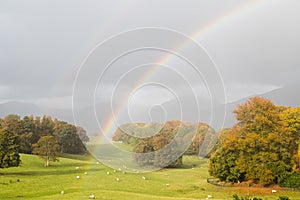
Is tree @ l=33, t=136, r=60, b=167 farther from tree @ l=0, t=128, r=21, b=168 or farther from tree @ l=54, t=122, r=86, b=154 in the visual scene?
tree @ l=54, t=122, r=86, b=154

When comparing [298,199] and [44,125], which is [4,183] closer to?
[298,199]

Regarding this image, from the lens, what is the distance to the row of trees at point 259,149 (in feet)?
117

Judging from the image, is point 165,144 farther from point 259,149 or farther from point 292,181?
point 292,181

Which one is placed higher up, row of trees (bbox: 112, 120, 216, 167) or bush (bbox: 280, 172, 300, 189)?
row of trees (bbox: 112, 120, 216, 167)

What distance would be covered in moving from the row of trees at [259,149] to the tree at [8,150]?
74.3ft

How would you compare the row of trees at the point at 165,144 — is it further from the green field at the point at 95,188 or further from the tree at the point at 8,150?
the tree at the point at 8,150

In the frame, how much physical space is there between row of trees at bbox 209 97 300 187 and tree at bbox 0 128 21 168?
22650mm

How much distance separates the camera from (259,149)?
37.2 m

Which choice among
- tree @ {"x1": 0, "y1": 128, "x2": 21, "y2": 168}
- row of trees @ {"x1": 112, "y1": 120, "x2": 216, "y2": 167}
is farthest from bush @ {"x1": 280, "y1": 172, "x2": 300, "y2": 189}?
tree @ {"x1": 0, "y1": 128, "x2": 21, "y2": 168}

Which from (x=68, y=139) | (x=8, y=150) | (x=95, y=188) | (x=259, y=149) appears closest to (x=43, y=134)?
(x=68, y=139)

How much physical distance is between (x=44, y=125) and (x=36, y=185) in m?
44.0

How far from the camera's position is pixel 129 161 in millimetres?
57656

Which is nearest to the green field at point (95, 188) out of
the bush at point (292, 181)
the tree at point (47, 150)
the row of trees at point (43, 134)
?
the bush at point (292, 181)

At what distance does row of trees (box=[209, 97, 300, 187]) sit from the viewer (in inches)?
1405
